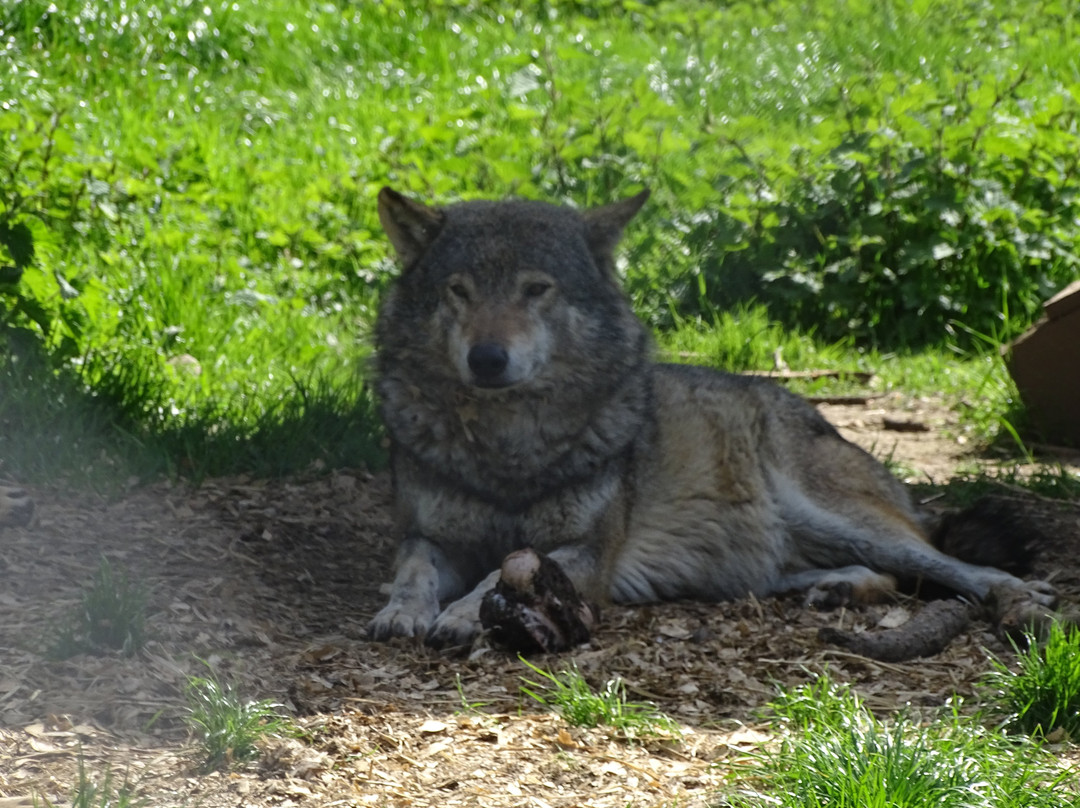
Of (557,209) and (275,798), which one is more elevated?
(557,209)

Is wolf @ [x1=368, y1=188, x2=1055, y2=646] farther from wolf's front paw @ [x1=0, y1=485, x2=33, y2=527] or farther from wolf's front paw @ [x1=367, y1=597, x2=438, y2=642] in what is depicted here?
wolf's front paw @ [x1=0, y1=485, x2=33, y2=527]

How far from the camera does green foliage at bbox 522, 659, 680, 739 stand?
10.3ft

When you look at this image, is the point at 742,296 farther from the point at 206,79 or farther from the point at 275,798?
the point at 275,798

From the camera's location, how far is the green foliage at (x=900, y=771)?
2496 mm

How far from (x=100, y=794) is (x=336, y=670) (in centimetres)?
110

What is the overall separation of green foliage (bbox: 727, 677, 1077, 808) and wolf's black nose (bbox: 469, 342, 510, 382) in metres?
1.56

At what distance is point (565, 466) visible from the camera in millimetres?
4438

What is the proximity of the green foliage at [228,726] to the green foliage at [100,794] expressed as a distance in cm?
23

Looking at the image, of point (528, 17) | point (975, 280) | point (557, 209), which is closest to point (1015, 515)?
point (557, 209)

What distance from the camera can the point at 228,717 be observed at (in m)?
2.88

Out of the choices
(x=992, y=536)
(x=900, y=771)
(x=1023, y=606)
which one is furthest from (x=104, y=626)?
(x=992, y=536)

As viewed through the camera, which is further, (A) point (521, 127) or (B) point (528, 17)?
(B) point (528, 17)

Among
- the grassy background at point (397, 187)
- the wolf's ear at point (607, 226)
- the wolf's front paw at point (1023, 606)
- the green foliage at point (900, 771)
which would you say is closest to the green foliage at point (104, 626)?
the grassy background at point (397, 187)

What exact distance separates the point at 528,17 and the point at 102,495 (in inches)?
344
